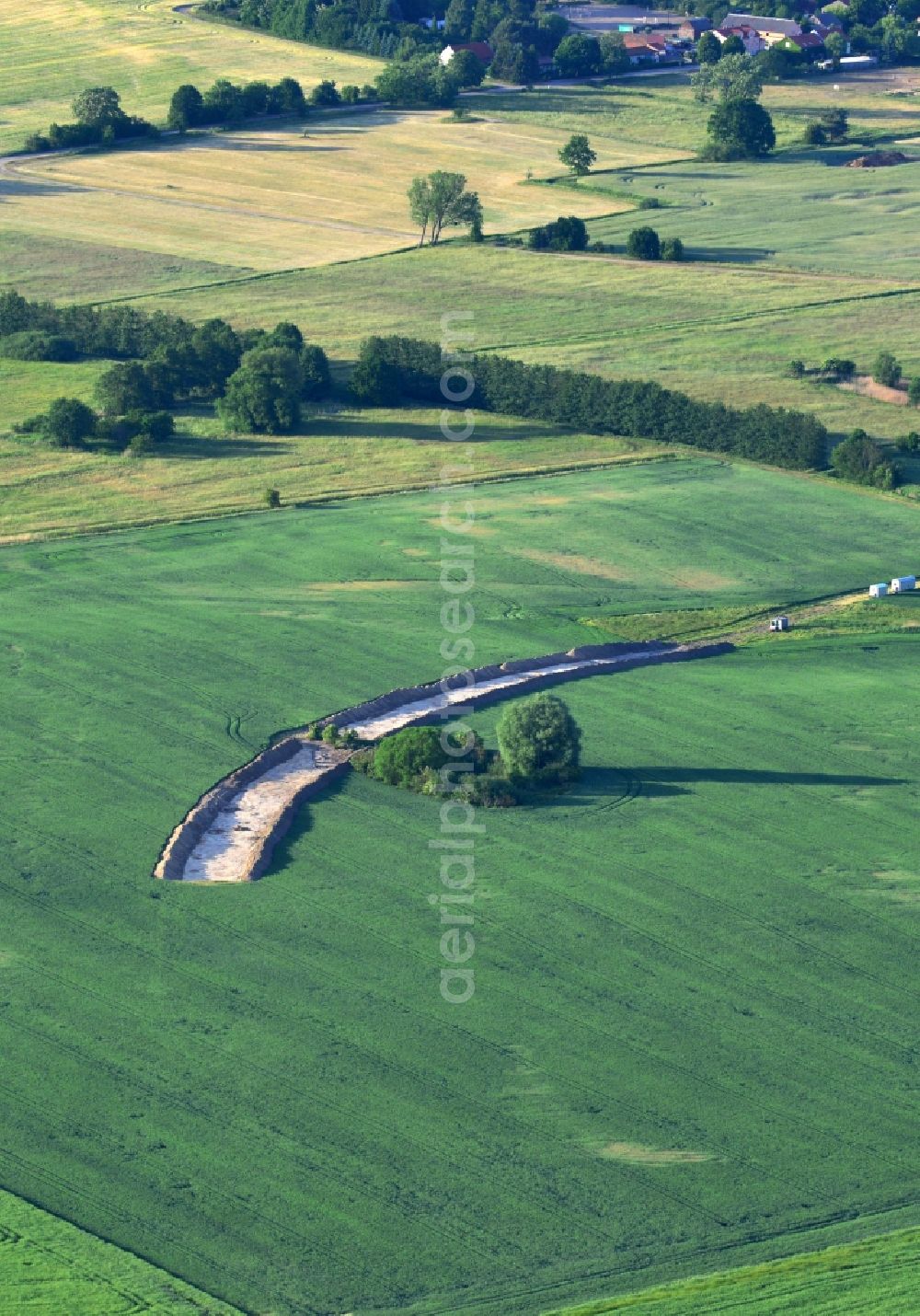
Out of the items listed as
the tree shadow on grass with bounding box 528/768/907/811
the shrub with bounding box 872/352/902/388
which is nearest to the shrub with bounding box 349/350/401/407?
the shrub with bounding box 872/352/902/388

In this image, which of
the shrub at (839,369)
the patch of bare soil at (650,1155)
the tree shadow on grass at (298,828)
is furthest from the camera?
the shrub at (839,369)

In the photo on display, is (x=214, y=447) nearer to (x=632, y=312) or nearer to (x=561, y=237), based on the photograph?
(x=632, y=312)

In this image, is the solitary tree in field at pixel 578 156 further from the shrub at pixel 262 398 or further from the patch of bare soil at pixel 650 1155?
the patch of bare soil at pixel 650 1155

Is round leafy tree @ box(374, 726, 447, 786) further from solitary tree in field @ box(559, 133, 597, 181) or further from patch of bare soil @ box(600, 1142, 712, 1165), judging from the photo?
solitary tree in field @ box(559, 133, 597, 181)

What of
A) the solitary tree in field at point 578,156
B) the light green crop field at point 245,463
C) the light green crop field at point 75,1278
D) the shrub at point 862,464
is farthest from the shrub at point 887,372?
the light green crop field at point 75,1278

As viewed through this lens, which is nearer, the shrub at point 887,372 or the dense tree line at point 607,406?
the dense tree line at point 607,406

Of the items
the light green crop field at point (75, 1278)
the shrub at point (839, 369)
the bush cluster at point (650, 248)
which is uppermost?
the bush cluster at point (650, 248)

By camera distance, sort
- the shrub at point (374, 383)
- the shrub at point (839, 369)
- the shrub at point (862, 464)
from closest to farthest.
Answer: the shrub at point (862, 464) < the shrub at point (374, 383) < the shrub at point (839, 369)

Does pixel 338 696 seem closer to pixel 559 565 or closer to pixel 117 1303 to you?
pixel 559 565
